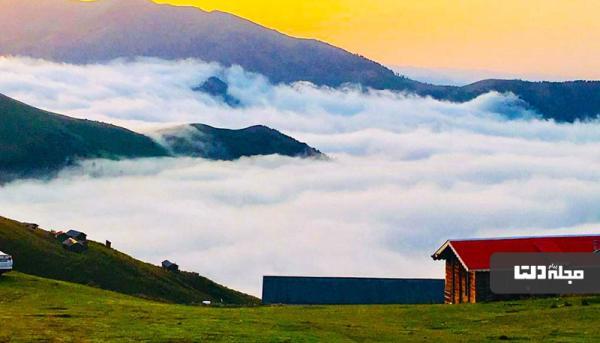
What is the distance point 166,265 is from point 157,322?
3509 inches

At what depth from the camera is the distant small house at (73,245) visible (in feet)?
403

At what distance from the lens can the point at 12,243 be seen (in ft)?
374

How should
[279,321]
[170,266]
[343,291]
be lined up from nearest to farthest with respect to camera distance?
[279,321], [343,291], [170,266]

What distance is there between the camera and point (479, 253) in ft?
284

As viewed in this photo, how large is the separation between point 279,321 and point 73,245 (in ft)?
224

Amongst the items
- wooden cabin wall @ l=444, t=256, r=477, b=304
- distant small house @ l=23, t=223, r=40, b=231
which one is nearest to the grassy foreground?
wooden cabin wall @ l=444, t=256, r=477, b=304

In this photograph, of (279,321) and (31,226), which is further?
(31,226)

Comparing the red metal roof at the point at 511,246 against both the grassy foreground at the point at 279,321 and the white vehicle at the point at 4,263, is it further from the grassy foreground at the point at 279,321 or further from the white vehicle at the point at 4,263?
the white vehicle at the point at 4,263

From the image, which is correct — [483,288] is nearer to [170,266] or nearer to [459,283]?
[459,283]

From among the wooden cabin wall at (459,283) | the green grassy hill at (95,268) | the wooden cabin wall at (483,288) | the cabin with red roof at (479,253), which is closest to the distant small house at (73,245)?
the green grassy hill at (95,268)

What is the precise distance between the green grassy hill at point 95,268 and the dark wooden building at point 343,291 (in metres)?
9.99

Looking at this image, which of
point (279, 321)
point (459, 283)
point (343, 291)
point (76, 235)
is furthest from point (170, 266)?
point (279, 321)

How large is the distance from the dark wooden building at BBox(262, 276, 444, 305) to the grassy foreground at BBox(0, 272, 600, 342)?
39492mm

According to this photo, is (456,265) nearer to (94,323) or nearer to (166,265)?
(94,323)
